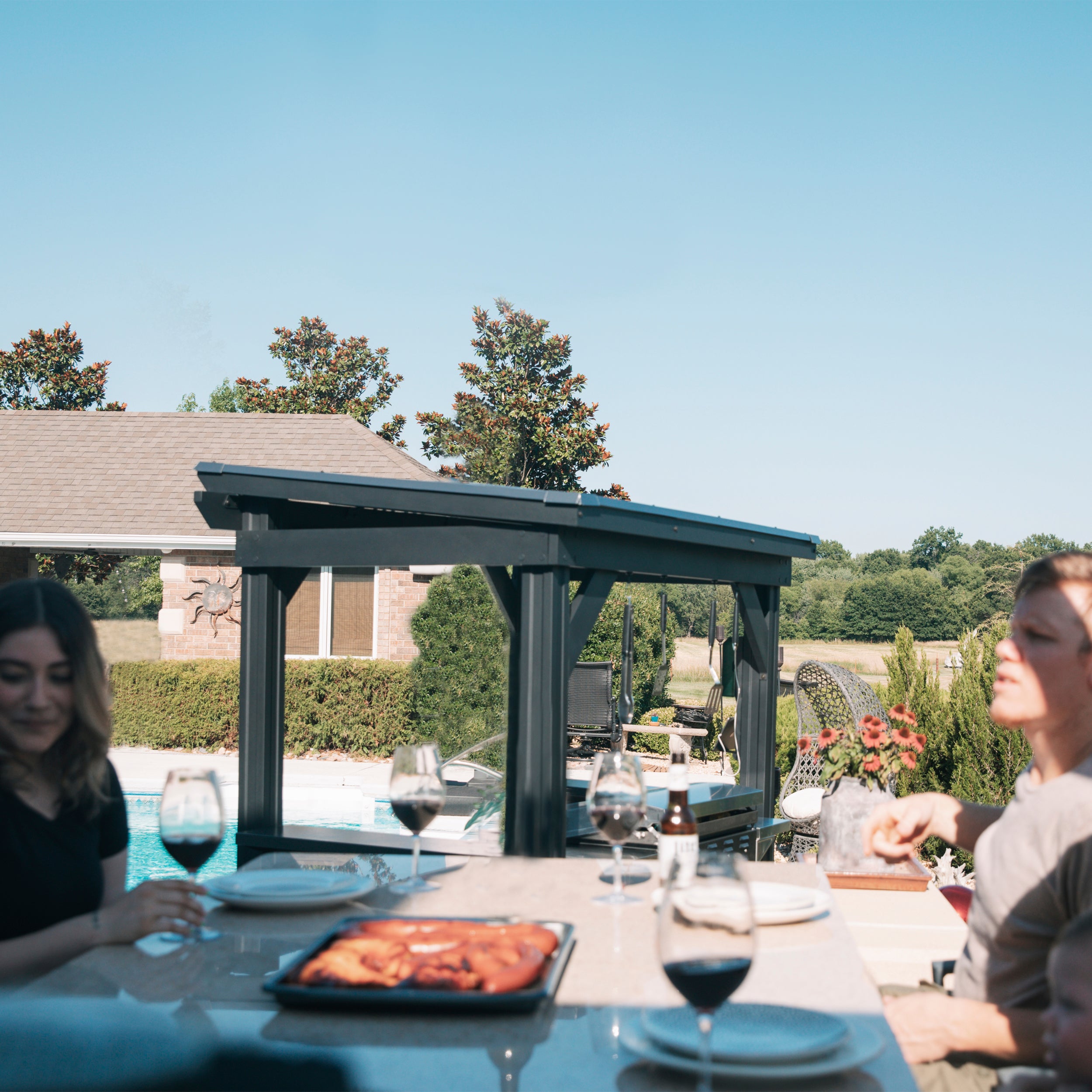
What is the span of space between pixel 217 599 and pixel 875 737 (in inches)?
404

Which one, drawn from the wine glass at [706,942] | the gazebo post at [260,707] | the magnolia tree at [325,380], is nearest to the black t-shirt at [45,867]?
the wine glass at [706,942]

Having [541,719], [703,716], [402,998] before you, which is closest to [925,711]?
[541,719]

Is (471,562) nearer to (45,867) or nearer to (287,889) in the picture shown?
(287,889)

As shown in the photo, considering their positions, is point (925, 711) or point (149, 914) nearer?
point (149, 914)

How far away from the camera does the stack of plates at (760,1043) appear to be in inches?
47.0

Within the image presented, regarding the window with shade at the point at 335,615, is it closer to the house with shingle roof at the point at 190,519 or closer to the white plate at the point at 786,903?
the house with shingle roof at the point at 190,519

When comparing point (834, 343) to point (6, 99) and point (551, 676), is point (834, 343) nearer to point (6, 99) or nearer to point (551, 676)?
point (6, 99)

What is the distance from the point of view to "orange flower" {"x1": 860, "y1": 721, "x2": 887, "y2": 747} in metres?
3.68

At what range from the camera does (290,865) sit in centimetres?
243

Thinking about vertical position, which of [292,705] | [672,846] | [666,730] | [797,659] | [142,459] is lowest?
[797,659]

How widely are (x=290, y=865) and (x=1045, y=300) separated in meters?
24.8

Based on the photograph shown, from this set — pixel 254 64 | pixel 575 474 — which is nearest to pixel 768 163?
pixel 575 474

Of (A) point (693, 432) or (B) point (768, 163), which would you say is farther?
(A) point (693, 432)

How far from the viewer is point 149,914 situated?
1.76 meters
